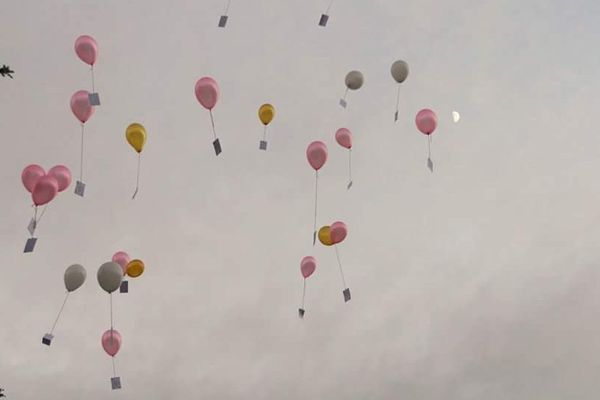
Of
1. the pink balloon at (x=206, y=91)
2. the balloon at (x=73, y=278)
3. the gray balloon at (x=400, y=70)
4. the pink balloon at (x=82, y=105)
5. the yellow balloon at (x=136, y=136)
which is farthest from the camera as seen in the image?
the gray balloon at (x=400, y=70)

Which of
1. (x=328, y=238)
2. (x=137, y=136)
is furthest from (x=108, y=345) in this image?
(x=328, y=238)

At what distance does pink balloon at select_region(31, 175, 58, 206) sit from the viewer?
8.88 metres

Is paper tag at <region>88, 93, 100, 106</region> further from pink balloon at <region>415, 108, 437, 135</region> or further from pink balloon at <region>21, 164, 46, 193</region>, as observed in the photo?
pink balloon at <region>415, 108, 437, 135</region>

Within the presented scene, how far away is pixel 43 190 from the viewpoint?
8891mm

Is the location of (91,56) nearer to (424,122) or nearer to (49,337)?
(49,337)

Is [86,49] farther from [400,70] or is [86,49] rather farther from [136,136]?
[400,70]

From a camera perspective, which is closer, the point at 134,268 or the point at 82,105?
the point at 82,105

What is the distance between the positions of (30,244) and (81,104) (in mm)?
2327

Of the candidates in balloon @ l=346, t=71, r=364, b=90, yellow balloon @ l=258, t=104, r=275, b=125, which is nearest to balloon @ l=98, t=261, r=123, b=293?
yellow balloon @ l=258, t=104, r=275, b=125

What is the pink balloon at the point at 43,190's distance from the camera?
8875mm

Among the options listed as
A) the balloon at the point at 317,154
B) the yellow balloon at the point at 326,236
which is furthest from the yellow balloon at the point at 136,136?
the yellow balloon at the point at 326,236

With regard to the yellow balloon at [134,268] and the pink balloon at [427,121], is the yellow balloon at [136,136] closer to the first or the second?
the yellow balloon at [134,268]

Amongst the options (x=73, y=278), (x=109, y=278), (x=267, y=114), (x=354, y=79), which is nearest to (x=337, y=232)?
(x=267, y=114)

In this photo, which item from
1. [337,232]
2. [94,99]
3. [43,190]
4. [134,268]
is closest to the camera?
[94,99]
